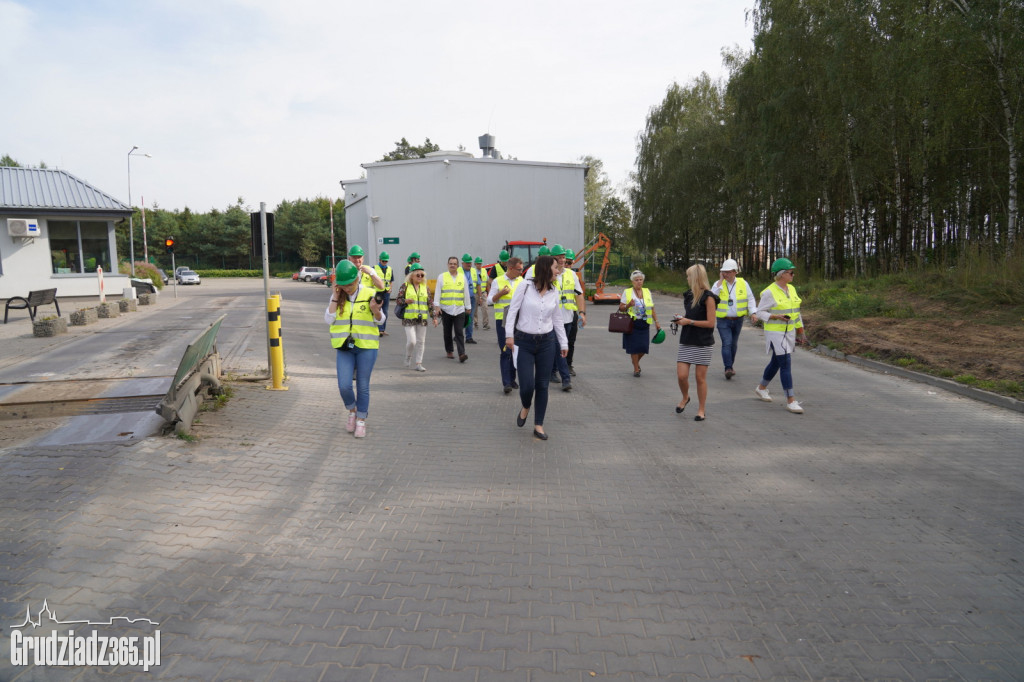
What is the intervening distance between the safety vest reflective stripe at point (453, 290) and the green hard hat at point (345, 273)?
195 inches

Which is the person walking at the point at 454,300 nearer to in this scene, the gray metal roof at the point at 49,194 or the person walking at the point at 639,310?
the person walking at the point at 639,310

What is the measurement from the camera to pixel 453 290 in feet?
38.1

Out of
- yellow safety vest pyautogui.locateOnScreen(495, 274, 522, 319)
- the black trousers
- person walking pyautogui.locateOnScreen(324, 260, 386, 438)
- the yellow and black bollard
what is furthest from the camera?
the black trousers

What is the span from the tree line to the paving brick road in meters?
13.3

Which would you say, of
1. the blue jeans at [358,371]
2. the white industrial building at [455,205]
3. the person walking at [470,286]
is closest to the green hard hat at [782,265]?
the blue jeans at [358,371]

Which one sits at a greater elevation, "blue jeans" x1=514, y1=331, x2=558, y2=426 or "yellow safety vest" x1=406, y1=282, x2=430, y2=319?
"yellow safety vest" x1=406, y1=282, x2=430, y2=319

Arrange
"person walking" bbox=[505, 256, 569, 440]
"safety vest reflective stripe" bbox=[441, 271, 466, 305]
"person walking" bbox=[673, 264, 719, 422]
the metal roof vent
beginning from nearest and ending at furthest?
"person walking" bbox=[505, 256, 569, 440] → "person walking" bbox=[673, 264, 719, 422] → "safety vest reflective stripe" bbox=[441, 271, 466, 305] → the metal roof vent

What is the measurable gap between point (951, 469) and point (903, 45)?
1611cm

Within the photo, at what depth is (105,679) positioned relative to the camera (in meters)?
2.98

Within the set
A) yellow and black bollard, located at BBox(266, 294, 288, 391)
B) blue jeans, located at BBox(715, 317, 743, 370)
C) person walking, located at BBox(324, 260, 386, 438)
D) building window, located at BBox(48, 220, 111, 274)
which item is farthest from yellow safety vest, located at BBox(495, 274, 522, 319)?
building window, located at BBox(48, 220, 111, 274)

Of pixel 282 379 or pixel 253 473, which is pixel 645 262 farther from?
pixel 253 473

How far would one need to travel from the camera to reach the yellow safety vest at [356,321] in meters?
6.68

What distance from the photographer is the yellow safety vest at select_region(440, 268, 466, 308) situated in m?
11.6

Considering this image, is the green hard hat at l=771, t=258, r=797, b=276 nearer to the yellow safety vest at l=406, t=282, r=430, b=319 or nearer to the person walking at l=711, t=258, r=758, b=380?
the person walking at l=711, t=258, r=758, b=380
